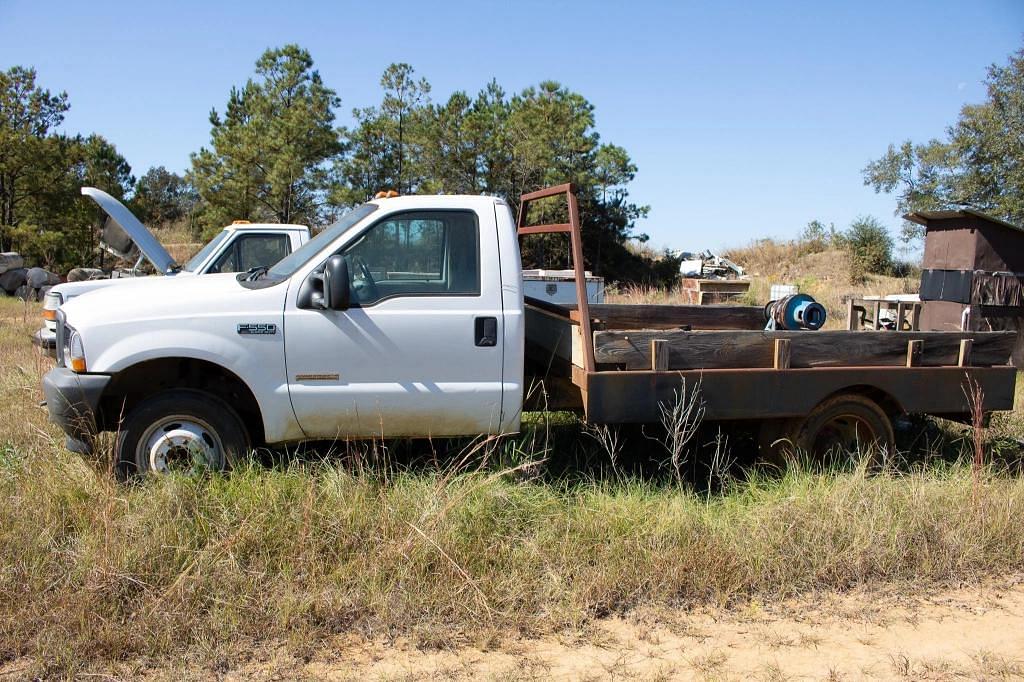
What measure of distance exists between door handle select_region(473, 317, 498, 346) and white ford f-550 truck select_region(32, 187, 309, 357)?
4.83 meters

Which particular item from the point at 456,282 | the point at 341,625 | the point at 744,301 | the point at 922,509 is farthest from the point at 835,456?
the point at 744,301

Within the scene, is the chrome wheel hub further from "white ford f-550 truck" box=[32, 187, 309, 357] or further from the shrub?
the shrub

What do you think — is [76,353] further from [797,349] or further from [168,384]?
[797,349]

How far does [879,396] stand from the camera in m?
5.73

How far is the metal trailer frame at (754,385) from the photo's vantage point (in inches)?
195

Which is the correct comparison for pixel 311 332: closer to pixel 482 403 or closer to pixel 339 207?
pixel 482 403

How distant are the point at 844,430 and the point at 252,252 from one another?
6999 mm

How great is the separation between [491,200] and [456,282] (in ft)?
2.04

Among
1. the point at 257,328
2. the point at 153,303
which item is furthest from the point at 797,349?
the point at 153,303

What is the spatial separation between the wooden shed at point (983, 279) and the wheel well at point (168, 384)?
34.2ft

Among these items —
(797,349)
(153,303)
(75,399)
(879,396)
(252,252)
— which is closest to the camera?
(75,399)

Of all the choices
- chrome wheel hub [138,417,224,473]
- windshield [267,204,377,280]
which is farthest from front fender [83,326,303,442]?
windshield [267,204,377,280]

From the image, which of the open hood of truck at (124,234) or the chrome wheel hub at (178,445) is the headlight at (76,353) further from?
the open hood of truck at (124,234)

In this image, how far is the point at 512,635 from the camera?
3.80 m
